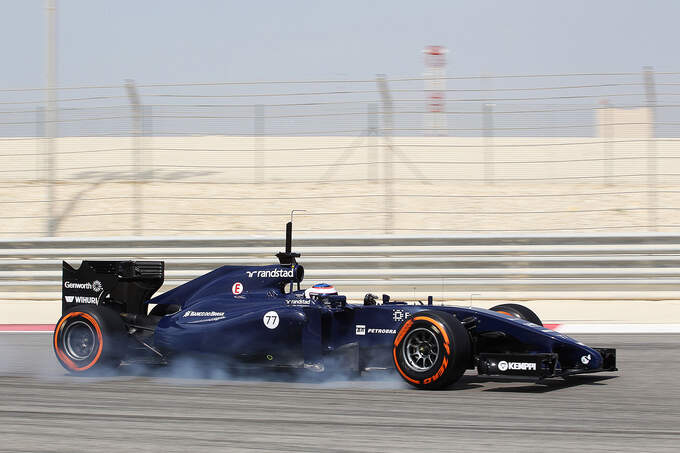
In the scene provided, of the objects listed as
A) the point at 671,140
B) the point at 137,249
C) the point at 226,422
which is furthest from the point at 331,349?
the point at 671,140

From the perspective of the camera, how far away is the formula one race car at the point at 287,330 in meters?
6.45

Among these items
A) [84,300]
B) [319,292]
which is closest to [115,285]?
Answer: [84,300]

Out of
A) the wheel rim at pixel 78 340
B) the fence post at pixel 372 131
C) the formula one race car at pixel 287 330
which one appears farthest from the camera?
the fence post at pixel 372 131

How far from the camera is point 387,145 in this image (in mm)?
13109

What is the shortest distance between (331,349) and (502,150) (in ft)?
23.3

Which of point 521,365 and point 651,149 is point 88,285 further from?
point 651,149

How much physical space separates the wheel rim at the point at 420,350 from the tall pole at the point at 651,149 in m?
7.10

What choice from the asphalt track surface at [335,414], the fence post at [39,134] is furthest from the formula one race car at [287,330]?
the fence post at [39,134]

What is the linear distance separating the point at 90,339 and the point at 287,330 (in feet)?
6.04

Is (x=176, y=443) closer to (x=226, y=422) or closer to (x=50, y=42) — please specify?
(x=226, y=422)

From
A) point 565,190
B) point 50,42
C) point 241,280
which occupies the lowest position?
point 241,280

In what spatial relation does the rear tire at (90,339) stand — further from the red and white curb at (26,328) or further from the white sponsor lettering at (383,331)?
the red and white curb at (26,328)

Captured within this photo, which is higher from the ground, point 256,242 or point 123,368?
point 256,242

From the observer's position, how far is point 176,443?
4.93 meters
